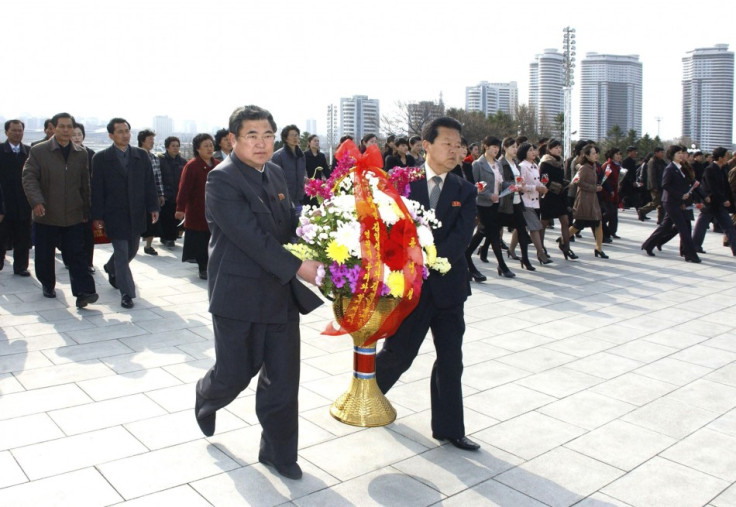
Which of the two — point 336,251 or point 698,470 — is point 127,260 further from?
point 698,470

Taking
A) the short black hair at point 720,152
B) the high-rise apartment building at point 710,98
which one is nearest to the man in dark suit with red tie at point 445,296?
the short black hair at point 720,152

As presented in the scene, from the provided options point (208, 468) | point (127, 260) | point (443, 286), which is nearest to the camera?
point (208, 468)

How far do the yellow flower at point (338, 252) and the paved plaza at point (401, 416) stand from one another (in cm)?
110

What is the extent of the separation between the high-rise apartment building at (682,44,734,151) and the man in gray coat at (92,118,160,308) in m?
109

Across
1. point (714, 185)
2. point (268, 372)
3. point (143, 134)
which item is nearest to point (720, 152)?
point (714, 185)

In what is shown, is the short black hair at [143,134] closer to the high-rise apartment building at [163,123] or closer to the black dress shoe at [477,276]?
the black dress shoe at [477,276]

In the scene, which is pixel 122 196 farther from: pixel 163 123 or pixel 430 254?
pixel 163 123

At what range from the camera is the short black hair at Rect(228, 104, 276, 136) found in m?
3.62

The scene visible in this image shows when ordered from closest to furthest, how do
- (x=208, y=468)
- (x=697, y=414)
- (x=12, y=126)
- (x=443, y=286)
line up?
1. (x=208, y=468)
2. (x=443, y=286)
3. (x=697, y=414)
4. (x=12, y=126)

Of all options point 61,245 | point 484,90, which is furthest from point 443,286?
point 484,90

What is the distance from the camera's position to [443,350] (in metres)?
4.01

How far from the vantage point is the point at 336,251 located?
3414 mm

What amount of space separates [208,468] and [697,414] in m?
3.03

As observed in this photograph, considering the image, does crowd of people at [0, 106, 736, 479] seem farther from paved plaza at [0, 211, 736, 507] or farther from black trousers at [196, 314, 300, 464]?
paved plaza at [0, 211, 736, 507]
